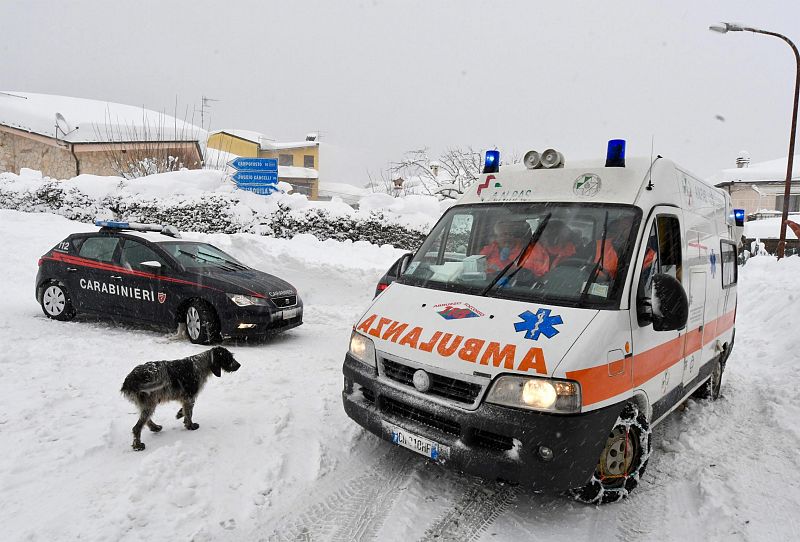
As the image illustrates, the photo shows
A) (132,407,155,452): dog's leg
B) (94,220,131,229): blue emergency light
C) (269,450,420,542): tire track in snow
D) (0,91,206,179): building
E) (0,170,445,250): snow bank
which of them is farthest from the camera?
(0,91,206,179): building

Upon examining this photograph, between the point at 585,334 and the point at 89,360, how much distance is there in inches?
213

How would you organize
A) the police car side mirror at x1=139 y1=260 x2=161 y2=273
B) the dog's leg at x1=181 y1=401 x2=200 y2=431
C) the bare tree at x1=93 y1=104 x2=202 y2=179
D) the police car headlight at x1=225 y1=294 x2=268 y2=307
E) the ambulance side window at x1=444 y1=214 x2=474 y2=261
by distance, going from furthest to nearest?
the bare tree at x1=93 y1=104 x2=202 y2=179 < the police car side mirror at x1=139 y1=260 x2=161 y2=273 < the police car headlight at x1=225 y1=294 x2=268 y2=307 < the ambulance side window at x1=444 y1=214 x2=474 y2=261 < the dog's leg at x1=181 y1=401 x2=200 y2=431

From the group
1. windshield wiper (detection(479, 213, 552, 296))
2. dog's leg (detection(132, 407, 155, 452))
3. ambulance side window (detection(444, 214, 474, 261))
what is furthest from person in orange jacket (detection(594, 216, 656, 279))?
dog's leg (detection(132, 407, 155, 452))

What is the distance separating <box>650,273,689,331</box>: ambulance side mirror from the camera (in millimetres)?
3158

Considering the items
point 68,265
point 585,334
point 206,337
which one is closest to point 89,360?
point 206,337

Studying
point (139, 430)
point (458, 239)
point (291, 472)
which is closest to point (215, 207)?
point (139, 430)

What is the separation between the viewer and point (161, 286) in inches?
273

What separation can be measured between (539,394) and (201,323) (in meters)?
5.27

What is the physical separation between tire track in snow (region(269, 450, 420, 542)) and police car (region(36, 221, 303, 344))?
3.72 meters

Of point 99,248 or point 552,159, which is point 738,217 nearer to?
point 552,159

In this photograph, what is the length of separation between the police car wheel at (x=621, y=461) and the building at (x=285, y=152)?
3642 cm

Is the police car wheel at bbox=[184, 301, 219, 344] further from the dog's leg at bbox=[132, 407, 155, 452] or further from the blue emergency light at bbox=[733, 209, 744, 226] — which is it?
the blue emergency light at bbox=[733, 209, 744, 226]

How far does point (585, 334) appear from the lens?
117 inches

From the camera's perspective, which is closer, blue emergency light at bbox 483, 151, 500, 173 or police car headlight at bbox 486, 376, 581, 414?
police car headlight at bbox 486, 376, 581, 414
